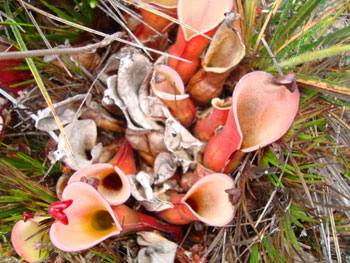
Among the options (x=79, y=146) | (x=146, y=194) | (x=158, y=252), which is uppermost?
(x=79, y=146)

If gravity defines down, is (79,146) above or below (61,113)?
below

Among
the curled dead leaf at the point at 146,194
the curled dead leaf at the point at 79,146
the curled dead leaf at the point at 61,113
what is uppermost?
the curled dead leaf at the point at 61,113

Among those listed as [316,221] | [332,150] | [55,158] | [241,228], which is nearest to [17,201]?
[55,158]

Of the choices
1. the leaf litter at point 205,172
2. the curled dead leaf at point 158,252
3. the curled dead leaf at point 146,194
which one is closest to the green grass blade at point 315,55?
the leaf litter at point 205,172

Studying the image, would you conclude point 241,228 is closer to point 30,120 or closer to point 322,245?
point 322,245

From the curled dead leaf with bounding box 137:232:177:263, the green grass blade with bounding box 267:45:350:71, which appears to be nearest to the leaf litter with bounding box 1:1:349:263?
the curled dead leaf with bounding box 137:232:177:263

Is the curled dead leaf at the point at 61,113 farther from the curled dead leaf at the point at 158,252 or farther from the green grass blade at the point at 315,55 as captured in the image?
the green grass blade at the point at 315,55

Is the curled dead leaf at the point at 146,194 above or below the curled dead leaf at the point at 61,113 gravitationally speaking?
below

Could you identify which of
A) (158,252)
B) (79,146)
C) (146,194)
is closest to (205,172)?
(146,194)

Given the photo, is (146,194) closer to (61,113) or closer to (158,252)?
(158,252)

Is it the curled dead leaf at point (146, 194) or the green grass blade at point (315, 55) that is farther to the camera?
the curled dead leaf at point (146, 194)

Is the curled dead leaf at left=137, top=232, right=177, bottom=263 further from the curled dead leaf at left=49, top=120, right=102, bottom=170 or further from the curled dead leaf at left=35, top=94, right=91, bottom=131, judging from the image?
the curled dead leaf at left=35, top=94, right=91, bottom=131
